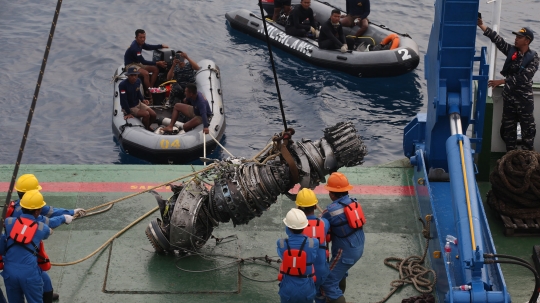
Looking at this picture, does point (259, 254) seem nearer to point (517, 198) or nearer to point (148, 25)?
point (517, 198)

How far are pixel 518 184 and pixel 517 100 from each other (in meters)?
1.52

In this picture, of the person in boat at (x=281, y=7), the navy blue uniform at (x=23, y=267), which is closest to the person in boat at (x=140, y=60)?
the person in boat at (x=281, y=7)

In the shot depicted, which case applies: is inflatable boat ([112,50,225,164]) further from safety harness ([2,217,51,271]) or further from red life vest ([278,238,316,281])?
red life vest ([278,238,316,281])

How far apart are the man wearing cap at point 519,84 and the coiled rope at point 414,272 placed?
7.71 feet

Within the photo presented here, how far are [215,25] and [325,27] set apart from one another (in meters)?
5.93

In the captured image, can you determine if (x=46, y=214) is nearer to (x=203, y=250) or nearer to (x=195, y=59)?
(x=203, y=250)

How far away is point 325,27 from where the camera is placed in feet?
61.5

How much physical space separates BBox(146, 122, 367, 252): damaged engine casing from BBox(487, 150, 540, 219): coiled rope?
1.86 meters

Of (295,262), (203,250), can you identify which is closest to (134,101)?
(203,250)

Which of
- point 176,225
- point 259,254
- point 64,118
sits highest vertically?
point 176,225

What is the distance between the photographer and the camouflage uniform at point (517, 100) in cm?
1052

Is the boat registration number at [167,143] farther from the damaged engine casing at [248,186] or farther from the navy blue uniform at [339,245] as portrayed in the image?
the navy blue uniform at [339,245]

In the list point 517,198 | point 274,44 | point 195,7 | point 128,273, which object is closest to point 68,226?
point 128,273

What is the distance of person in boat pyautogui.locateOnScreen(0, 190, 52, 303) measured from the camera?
7895mm
